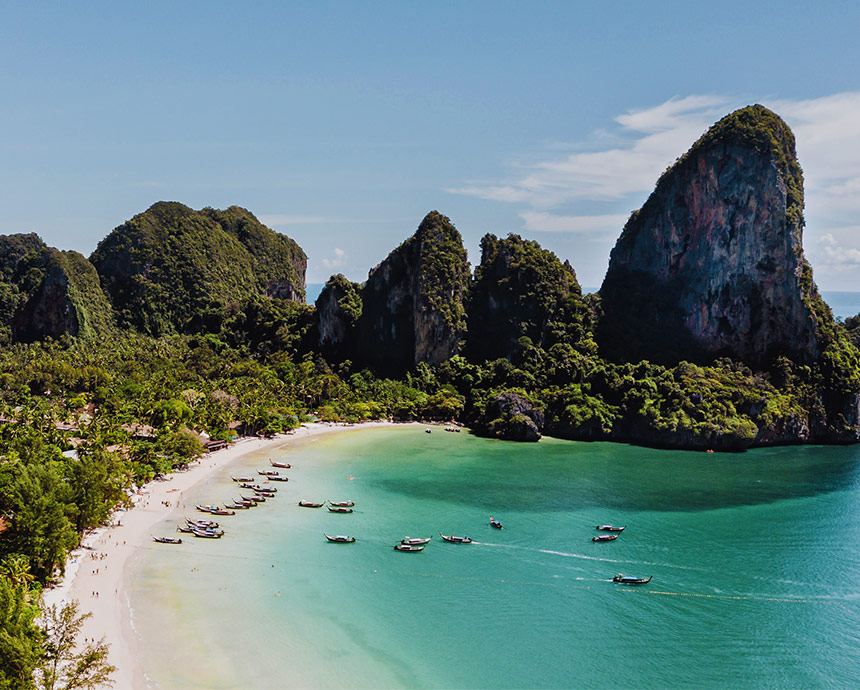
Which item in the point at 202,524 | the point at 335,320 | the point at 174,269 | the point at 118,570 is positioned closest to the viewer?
the point at 118,570

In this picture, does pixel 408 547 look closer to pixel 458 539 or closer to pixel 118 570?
pixel 458 539

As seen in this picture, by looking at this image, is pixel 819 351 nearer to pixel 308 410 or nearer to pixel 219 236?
pixel 308 410

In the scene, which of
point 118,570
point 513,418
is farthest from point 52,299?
A: point 118,570

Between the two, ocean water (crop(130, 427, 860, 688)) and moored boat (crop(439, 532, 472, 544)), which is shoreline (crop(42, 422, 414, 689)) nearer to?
ocean water (crop(130, 427, 860, 688))

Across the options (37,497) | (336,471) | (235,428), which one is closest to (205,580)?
(37,497)

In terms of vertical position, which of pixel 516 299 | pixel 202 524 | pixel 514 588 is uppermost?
pixel 516 299

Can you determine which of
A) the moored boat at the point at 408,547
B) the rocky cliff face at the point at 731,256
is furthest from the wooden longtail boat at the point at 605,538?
the rocky cliff face at the point at 731,256
